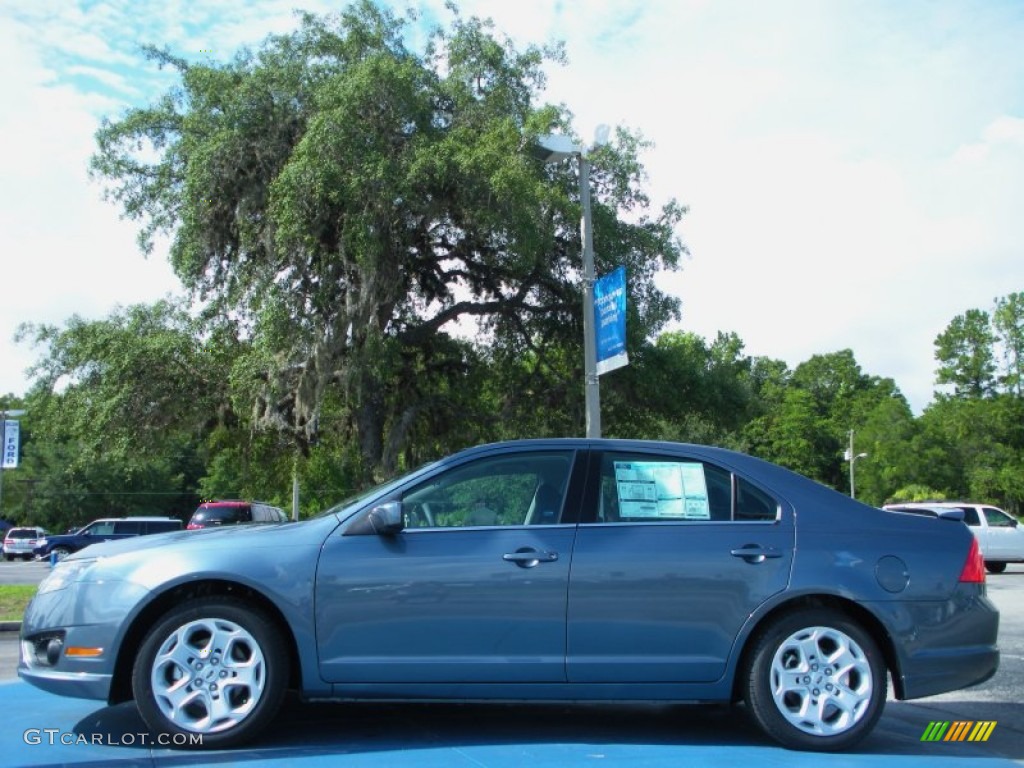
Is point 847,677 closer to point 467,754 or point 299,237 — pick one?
point 467,754

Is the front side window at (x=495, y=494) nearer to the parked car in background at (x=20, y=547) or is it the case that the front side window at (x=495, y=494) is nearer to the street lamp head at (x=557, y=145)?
the street lamp head at (x=557, y=145)

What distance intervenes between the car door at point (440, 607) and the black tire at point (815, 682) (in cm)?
105

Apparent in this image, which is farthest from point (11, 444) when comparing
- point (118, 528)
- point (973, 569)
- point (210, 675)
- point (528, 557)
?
point (973, 569)

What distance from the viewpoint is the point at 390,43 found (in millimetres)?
21469

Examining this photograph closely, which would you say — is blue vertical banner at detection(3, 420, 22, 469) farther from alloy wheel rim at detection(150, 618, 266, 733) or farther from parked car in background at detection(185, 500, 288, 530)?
alloy wheel rim at detection(150, 618, 266, 733)

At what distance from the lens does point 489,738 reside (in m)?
5.30

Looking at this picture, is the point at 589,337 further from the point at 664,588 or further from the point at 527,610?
the point at 527,610

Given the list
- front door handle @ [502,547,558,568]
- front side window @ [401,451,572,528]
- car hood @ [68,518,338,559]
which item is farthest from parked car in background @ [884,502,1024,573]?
car hood @ [68,518,338,559]

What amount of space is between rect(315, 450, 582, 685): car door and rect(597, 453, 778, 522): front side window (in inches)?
15.4

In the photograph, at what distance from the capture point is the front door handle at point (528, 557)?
506cm

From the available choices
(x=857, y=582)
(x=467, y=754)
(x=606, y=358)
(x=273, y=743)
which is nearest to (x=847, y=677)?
(x=857, y=582)

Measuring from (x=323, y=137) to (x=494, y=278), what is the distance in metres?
5.73

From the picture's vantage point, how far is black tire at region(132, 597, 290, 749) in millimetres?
4875

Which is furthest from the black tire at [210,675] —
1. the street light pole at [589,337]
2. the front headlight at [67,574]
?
the street light pole at [589,337]
